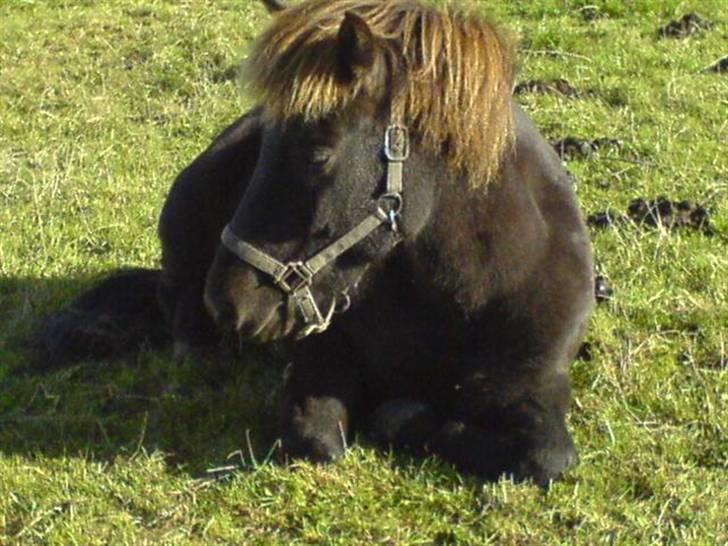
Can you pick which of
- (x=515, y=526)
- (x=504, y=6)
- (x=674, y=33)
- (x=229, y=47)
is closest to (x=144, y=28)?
(x=229, y=47)

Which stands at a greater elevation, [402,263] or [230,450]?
[402,263]

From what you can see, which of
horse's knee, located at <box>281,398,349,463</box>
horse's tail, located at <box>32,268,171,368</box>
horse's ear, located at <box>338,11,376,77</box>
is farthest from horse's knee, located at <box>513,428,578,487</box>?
horse's tail, located at <box>32,268,171,368</box>

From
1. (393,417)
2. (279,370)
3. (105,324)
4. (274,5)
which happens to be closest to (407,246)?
(393,417)

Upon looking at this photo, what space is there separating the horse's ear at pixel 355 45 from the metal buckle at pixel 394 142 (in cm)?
23

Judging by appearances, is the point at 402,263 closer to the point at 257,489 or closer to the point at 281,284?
the point at 281,284

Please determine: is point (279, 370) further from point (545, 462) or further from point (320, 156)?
point (320, 156)

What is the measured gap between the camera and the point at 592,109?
31.2 ft

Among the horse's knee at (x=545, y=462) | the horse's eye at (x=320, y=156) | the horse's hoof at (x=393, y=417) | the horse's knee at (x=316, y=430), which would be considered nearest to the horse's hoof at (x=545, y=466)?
the horse's knee at (x=545, y=462)

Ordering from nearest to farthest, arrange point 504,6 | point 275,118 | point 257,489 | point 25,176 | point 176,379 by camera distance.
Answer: point 275,118 < point 257,489 < point 176,379 < point 25,176 < point 504,6

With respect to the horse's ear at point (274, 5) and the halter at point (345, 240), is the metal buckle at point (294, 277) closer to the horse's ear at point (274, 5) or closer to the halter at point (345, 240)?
the halter at point (345, 240)

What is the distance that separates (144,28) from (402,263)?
7.57 m

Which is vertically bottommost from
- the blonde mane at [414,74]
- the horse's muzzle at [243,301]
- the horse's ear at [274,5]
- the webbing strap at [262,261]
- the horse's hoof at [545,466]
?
the horse's hoof at [545,466]

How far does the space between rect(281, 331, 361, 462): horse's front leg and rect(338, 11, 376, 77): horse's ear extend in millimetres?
1261

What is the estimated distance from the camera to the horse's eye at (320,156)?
15.6 ft
